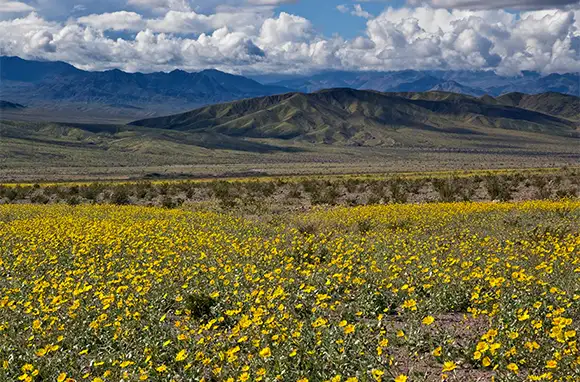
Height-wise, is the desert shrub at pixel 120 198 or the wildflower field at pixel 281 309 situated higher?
the wildflower field at pixel 281 309

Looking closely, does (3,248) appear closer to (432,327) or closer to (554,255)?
(432,327)

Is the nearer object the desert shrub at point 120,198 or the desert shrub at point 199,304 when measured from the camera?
the desert shrub at point 199,304

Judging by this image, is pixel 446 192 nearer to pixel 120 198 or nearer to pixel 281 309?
pixel 120 198

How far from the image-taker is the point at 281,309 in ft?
21.1

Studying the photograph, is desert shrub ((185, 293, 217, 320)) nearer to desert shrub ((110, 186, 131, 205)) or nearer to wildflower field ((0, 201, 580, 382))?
wildflower field ((0, 201, 580, 382))

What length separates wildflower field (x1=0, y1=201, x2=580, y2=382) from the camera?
5.82m

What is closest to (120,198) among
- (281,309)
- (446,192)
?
(446,192)

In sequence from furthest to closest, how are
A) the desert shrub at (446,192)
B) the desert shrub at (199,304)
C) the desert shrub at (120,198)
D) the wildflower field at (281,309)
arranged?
the desert shrub at (120,198)
the desert shrub at (446,192)
the desert shrub at (199,304)
the wildflower field at (281,309)

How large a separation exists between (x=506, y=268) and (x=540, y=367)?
331cm

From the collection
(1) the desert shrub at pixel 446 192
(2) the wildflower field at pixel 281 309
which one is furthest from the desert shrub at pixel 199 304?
(1) the desert shrub at pixel 446 192

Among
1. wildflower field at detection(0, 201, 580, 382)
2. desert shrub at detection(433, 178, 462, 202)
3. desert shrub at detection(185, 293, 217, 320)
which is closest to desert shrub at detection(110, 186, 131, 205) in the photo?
desert shrub at detection(433, 178, 462, 202)

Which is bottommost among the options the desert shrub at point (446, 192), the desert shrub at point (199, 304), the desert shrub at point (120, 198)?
the desert shrub at point (120, 198)

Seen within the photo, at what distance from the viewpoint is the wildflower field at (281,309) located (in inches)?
229

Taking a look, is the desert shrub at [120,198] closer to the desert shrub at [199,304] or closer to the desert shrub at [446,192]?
the desert shrub at [446,192]
